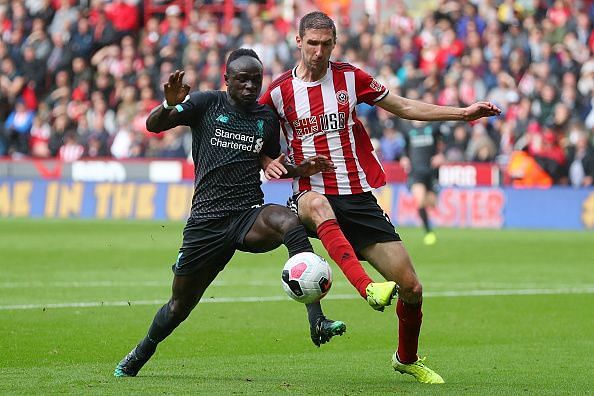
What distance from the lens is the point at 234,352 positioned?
31.9 feet

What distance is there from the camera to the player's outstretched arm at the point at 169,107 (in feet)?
25.7

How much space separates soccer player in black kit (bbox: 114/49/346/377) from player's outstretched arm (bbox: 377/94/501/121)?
805mm

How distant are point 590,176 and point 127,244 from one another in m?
9.17

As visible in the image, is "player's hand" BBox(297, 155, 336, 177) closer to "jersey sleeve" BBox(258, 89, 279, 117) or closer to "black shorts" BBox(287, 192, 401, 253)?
"black shorts" BBox(287, 192, 401, 253)

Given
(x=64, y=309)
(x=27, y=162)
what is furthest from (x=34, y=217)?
(x=64, y=309)

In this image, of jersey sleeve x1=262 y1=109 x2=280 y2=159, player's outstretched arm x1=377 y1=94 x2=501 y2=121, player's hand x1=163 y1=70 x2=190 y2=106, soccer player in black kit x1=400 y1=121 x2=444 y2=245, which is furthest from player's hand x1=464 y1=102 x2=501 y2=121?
soccer player in black kit x1=400 y1=121 x2=444 y2=245

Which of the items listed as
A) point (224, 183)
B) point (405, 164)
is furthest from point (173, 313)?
point (405, 164)

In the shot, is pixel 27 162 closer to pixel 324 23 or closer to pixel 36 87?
pixel 36 87

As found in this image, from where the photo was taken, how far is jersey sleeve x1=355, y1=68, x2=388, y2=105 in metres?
8.68

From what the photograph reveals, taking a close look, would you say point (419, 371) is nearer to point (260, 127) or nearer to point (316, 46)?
point (260, 127)

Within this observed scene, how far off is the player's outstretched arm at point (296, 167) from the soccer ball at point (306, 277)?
69 centimetres

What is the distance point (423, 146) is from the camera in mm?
21812

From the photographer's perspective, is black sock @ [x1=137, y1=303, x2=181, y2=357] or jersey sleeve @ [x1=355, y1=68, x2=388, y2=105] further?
jersey sleeve @ [x1=355, y1=68, x2=388, y2=105]

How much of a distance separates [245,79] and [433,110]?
1354 millimetres
